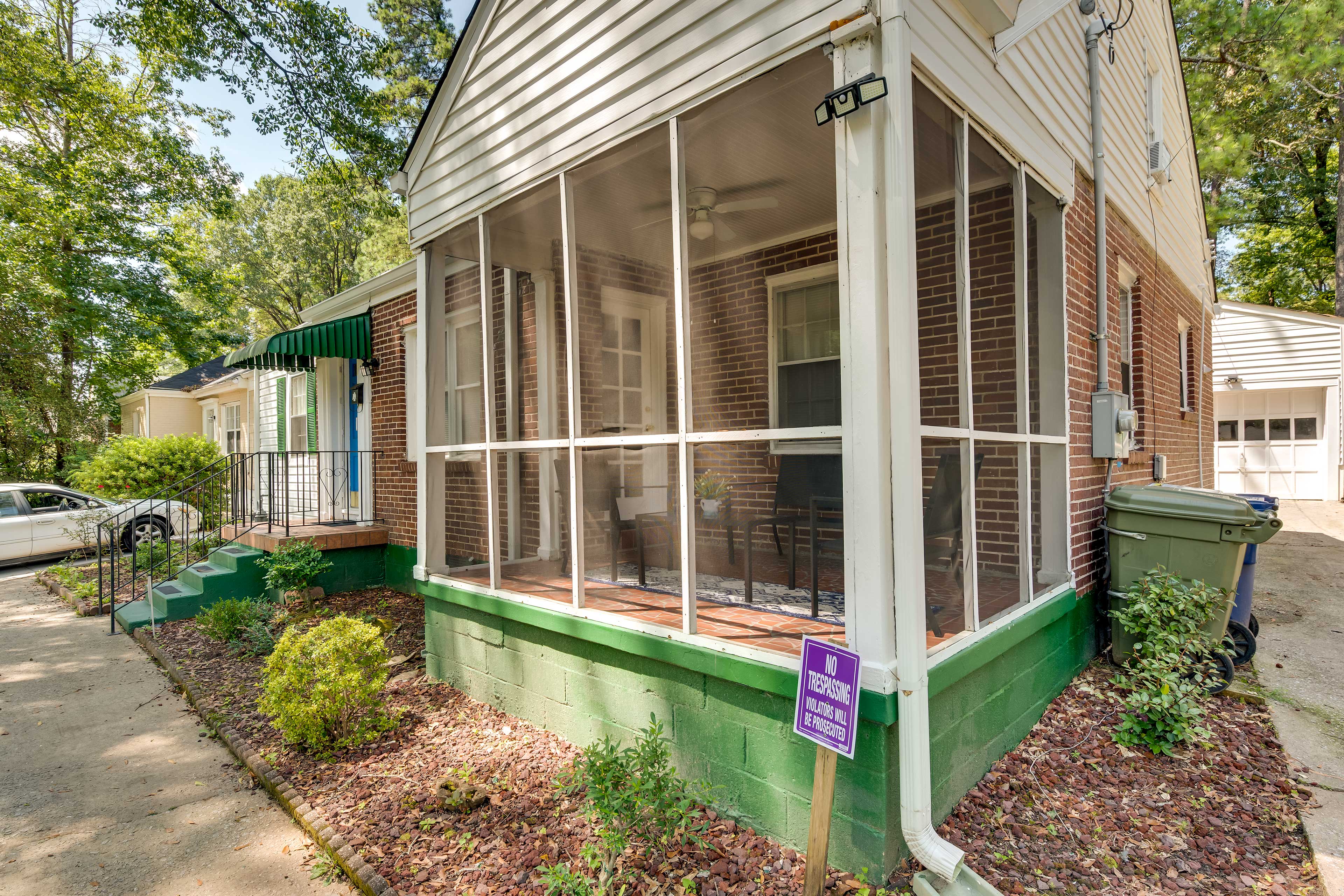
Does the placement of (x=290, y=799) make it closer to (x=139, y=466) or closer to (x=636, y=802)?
(x=636, y=802)

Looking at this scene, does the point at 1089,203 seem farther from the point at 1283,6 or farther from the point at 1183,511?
the point at 1283,6

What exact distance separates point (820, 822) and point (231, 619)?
17.3 ft

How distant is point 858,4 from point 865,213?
667 millimetres

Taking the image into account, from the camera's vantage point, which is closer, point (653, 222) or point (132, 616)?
point (653, 222)

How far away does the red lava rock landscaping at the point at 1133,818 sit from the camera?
7.38ft

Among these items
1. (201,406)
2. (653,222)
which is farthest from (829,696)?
(201,406)

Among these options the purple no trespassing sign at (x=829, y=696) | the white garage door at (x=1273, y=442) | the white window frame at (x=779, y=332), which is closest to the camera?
the purple no trespassing sign at (x=829, y=696)

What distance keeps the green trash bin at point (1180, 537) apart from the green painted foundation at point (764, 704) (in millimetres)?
405

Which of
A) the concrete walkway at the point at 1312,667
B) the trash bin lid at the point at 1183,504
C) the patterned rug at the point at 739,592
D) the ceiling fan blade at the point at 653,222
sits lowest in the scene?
the concrete walkway at the point at 1312,667

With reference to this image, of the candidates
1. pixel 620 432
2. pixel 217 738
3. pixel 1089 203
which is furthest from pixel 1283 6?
pixel 217 738

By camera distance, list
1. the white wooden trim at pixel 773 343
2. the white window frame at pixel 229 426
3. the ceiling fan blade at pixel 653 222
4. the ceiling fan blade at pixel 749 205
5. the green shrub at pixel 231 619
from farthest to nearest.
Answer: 1. the white window frame at pixel 229 426
2. the white wooden trim at pixel 773 343
3. the green shrub at pixel 231 619
4. the ceiling fan blade at pixel 653 222
5. the ceiling fan blade at pixel 749 205

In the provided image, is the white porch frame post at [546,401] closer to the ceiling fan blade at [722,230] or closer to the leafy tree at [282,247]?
the ceiling fan blade at [722,230]

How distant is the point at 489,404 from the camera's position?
3.92 m

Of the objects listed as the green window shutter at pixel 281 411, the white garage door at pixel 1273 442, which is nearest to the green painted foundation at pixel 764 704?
the green window shutter at pixel 281 411
